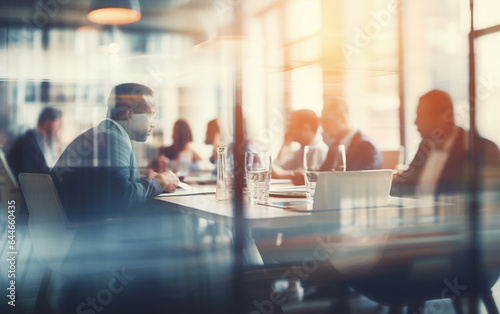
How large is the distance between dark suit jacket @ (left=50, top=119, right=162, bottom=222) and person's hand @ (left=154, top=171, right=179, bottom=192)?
0.78ft

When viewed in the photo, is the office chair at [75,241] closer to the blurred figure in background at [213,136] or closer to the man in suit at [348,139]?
the man in suit at [348,139]

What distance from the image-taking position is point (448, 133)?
9.77ft

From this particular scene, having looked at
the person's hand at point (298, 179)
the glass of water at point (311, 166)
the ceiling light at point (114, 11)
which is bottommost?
the person's hand at point (298, 179)

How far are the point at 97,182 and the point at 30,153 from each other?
1.56 meters

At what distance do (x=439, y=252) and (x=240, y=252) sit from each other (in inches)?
32.6

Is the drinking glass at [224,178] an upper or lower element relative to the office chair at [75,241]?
upper

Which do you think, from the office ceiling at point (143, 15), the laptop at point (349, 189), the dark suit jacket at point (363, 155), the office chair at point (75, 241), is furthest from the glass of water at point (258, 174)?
the office ceiling at point (143, 15)

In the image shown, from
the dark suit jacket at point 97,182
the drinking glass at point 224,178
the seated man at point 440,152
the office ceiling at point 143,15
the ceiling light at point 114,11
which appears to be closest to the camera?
the dark suit jacket at point 97,182

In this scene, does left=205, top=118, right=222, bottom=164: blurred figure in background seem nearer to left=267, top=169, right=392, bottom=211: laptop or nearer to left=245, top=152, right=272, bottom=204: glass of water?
left=245, top=152, right=272, bottom=204: glass of water

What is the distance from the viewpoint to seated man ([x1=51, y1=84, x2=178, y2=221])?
2162 millimetres

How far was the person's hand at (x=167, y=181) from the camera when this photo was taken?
2.56 meters

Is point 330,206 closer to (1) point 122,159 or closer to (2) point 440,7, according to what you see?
(1) point 122,159

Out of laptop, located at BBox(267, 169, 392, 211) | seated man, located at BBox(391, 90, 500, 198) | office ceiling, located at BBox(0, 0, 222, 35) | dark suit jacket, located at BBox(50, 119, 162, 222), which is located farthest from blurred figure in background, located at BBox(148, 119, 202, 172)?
office ceiling, located at BBox(0, 0, 222, 35)

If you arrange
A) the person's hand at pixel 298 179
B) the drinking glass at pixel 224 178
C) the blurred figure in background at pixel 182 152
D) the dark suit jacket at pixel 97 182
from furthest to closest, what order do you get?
1. the blurred figure in background at pixel 182 152
2. the person's hand at pixel 298 179
3. the drinking glass at pixel 224 178
4. the dark suit jacket at pixel 97 182
